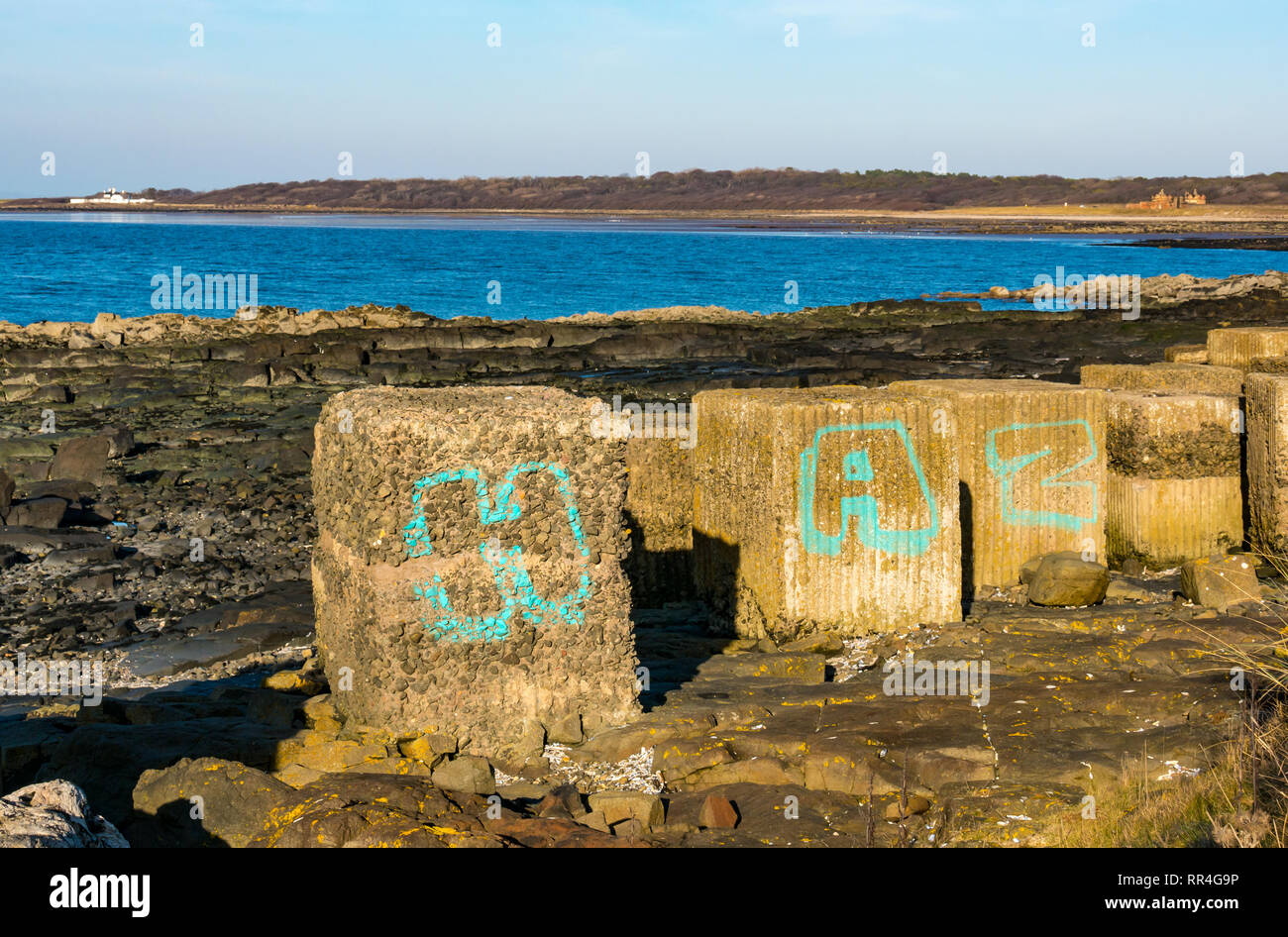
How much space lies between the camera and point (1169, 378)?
896cm

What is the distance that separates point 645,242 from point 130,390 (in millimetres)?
102482

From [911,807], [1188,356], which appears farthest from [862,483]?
[1188,356]

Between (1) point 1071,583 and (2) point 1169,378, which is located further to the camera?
(2) point 1169,378

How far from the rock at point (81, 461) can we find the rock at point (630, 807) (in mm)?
12324

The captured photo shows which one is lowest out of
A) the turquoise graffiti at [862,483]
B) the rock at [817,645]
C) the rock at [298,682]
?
the rock at [298,682]

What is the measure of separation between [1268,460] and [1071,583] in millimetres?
1777

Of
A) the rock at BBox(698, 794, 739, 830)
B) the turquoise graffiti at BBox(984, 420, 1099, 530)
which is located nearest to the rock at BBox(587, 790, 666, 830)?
the rock at BBox(698, 794, 739, 830)

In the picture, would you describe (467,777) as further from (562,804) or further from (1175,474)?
(1175,474)

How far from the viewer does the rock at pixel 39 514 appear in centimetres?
1284

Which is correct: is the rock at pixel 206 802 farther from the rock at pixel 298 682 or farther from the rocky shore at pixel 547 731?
the rock at pixel 298 682

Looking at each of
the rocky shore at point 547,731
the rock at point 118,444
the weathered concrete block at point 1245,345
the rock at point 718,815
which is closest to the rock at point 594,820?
the rocky shore at point 547,731
